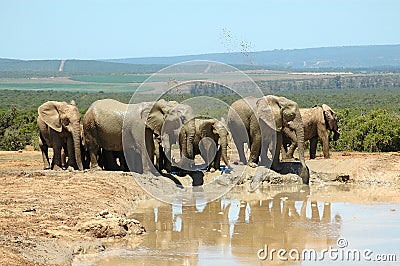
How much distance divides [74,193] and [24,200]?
3.89ft

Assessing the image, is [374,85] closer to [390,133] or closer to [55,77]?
[55,77]

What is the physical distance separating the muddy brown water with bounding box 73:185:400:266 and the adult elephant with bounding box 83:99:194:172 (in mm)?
1807

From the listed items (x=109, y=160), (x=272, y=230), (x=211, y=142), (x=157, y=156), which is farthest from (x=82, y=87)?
(x=272, y=230)

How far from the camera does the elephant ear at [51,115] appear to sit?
756 inches

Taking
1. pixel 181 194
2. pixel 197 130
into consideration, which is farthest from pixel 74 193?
pixel 197 130

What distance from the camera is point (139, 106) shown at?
60.0ft

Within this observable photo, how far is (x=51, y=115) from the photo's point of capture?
63.4ft

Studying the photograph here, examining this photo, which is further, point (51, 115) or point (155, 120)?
point (51, 115)

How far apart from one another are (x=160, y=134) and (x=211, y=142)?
54.7 inches

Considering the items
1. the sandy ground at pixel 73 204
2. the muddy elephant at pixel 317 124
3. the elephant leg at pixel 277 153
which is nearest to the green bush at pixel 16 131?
the sandy ground at pixel 73 204

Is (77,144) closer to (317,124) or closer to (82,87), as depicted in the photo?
(317,124)

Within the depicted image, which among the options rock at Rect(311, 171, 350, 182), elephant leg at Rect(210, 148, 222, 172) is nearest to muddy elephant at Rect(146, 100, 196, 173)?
elephant leg at Rect(210, 148, 222, 172)

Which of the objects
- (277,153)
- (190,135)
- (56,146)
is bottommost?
(277,153)

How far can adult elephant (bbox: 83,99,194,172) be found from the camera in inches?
707
